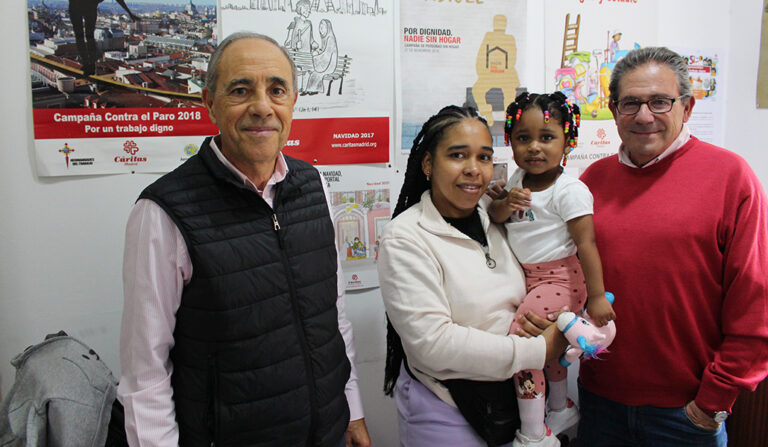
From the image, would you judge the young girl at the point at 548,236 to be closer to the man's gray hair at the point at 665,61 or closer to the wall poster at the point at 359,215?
the man's gray hair at the point at 665,61

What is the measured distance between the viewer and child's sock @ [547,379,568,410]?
1.50m

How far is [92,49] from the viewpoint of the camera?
153 centimetres

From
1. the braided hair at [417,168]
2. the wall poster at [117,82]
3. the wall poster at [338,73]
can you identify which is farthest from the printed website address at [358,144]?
the wall poster at [117,82]

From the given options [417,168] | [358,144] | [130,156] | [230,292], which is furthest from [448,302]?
[130,156]

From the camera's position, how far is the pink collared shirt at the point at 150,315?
3.26 feet

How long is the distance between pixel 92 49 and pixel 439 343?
1.50 metres

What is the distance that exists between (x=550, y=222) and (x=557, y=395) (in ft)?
1.94

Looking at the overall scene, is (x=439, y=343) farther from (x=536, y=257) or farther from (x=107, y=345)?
(x=107, y=345)

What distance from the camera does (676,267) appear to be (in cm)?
137

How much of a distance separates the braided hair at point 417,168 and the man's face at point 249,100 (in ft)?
1.64

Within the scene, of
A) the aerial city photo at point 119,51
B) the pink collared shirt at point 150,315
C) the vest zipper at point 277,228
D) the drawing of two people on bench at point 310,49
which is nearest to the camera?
the pink collared shirt at point 150,315

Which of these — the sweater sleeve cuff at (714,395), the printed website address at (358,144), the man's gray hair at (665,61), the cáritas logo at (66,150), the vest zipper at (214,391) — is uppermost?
the man's gray hair at (665,61)

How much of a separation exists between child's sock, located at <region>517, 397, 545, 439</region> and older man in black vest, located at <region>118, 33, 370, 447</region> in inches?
22.6

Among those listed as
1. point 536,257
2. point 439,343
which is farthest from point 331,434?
point 536,257
